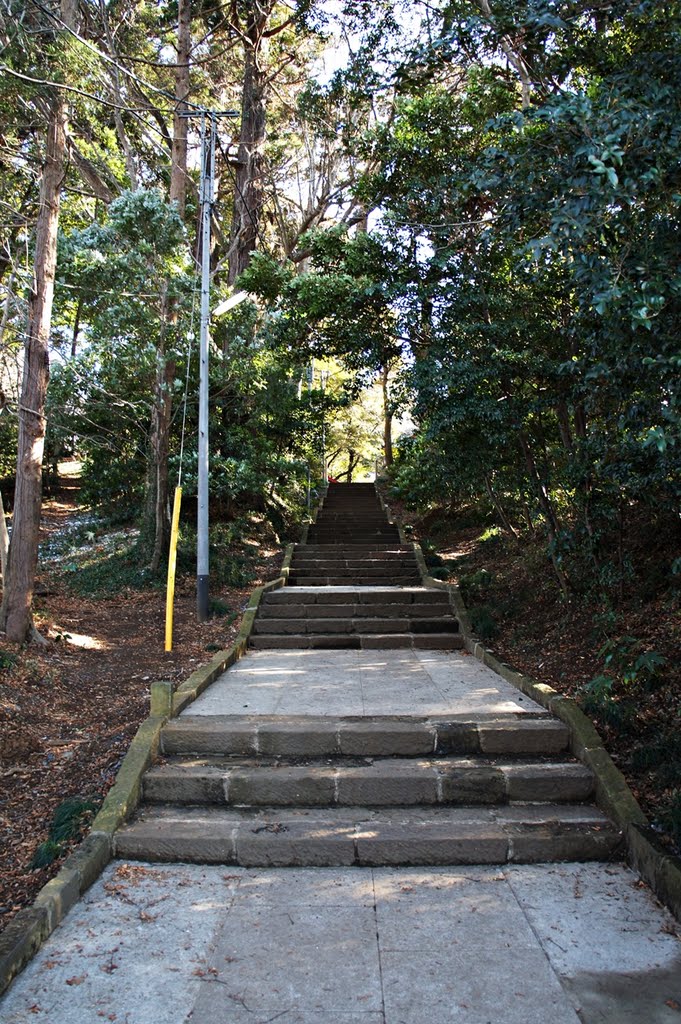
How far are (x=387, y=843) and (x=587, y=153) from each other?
3.84 metres

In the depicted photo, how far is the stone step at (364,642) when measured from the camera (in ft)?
28.8

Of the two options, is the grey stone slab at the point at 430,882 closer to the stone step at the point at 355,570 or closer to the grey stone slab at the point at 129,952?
the grey stone slab at the point at 129,952

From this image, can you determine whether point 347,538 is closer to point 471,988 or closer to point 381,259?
point 381,259

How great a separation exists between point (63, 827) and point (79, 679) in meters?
3.86

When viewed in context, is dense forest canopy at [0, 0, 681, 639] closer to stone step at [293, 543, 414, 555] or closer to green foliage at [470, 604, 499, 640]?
green foliage at [470, 604, 499, 640]

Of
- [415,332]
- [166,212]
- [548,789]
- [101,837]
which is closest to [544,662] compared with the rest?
[548,789]

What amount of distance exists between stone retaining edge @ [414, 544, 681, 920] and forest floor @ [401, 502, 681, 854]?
13 cm

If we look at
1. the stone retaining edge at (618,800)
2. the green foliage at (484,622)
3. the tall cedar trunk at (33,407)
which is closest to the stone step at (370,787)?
the stone retaining edge at (618,800)

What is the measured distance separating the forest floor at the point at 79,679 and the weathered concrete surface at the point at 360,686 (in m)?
0.89

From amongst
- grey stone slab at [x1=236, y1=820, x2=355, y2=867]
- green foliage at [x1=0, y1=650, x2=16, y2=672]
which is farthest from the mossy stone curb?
green foliage at [x1=0, y1=650, x2=16, y2=672]

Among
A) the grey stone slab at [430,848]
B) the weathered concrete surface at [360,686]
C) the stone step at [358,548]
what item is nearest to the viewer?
the grey stone slab at [430,848]

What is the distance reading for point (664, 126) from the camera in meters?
3.53

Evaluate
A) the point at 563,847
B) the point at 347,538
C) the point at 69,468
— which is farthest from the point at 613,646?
the point at 69,468

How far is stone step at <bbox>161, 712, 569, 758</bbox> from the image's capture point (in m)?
5.02
